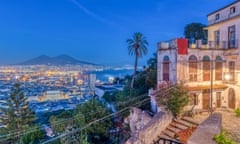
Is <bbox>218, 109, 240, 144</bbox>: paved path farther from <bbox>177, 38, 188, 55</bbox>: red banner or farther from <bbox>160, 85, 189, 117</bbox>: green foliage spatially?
<bbox>177, 38, 188, 55</bbox>: red banner

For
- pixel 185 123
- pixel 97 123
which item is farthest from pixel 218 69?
pixel 97 123

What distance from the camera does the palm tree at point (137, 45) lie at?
26203mm

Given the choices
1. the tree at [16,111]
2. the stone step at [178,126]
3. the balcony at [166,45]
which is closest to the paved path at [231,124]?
the stone step at [178,126]

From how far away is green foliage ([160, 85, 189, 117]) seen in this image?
11.4 meters

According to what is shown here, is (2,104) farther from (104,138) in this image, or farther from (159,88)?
(159,88)

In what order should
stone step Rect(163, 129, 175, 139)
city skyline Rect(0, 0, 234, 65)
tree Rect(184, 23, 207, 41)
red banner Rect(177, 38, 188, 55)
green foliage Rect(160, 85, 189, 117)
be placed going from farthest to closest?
city skyline Rect(0, 0, 234, 65), tree Rect(184, 23, 207, 41), red banner Rect(177, 38, 188, 55), green foliage Rect(160, 85, 189, 117), stone step Rect(163, 129, 175, 139)

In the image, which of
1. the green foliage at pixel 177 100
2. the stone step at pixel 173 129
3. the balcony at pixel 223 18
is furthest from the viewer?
the balcony at pixel 223 18

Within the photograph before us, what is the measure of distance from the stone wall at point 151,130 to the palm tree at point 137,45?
15.6 meters

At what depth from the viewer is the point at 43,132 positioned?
21297 millimetres

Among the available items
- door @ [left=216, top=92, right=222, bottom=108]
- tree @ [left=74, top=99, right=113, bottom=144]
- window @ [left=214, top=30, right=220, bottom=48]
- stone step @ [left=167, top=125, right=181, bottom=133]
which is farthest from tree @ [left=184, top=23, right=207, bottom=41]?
stone step @ [left=167, top=125, right=181, bottom=133]

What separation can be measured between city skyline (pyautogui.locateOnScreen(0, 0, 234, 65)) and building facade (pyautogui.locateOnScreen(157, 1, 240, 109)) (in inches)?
1256

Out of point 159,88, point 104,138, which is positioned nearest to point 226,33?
point 159,88

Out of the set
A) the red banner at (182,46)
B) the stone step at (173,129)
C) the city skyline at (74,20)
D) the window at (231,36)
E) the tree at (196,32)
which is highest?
the city skyline at (74,20)

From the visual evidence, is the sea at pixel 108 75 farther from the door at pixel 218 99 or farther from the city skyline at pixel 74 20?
the door at pixel 218 99
